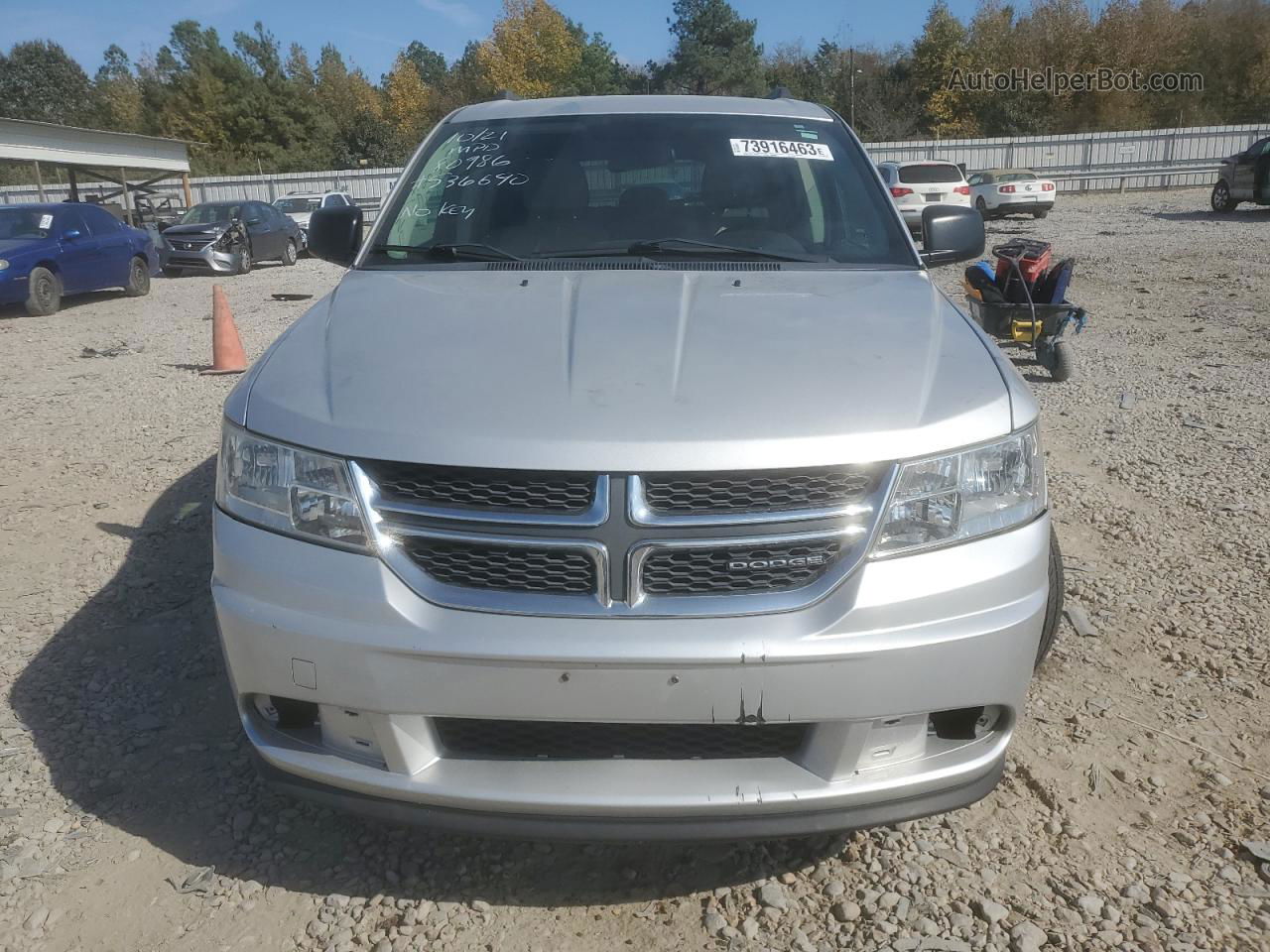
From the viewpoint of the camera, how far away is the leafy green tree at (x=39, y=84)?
84.2 meters

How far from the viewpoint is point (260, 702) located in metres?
2.07

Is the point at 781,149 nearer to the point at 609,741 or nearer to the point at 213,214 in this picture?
the point at 609,741

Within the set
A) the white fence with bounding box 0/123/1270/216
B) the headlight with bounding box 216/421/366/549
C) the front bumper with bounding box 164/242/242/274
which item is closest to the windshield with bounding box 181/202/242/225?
the front bumper with bounding box 164/242/242/274

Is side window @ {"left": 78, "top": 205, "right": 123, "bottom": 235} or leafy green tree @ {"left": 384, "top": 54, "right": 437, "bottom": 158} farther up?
leafy green tree @ {"left": 384, "top": 54, "right": 437, "bottom": 158}

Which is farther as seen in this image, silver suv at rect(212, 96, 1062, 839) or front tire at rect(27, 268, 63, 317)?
front tire at rect(27, 268, 63, 317)

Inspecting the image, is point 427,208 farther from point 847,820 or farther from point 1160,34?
point 1160,34

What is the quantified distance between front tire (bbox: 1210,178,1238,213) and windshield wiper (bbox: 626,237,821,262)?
2217cm

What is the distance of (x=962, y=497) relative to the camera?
1965 mm

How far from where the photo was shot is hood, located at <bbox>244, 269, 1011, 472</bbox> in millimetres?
1863

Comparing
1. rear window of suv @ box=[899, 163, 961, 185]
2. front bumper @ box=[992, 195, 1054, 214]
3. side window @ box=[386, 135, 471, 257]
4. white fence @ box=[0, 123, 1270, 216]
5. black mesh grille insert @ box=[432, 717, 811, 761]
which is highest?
white fence @ box=[0, 123, 1270, 216]

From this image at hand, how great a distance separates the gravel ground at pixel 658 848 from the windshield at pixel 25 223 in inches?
369

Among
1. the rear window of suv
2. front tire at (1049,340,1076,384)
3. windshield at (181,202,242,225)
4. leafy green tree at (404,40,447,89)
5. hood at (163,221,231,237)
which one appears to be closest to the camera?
front tire at (1049,340,1076,384)

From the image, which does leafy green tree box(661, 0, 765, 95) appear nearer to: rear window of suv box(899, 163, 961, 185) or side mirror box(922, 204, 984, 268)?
rear window of suv box(899, 163, 961, 185)

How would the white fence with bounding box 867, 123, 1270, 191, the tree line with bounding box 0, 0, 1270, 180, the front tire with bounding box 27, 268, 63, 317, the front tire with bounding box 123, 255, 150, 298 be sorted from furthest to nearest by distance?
the tree line with bounding box 0, 0, 1270, 180 < the white fence with bounding box 867, 123, 1270, 191 < the front tire with bounding box 123, 255, 150, 298 < the front tire with bounding box 27, 268, 63, 317
